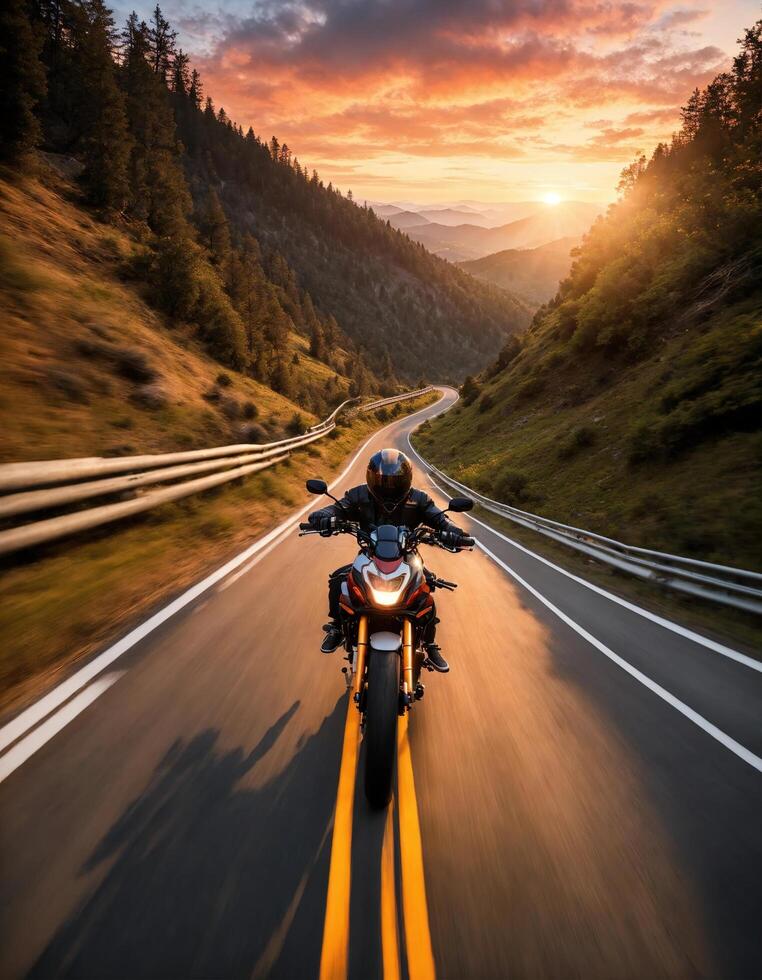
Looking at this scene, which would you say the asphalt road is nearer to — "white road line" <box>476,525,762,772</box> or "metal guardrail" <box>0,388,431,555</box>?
"white road line" <box>476,525,762,772</box>

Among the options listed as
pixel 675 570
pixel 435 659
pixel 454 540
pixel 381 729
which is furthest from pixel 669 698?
pixel 675 570

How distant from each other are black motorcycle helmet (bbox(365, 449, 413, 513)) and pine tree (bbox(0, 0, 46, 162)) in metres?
27.2

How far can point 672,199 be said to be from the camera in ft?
129

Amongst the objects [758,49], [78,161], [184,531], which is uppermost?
[758,49]

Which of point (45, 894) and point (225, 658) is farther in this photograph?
point (225, 658)

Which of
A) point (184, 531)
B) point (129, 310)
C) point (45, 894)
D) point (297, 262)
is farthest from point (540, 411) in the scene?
point (297, 262)

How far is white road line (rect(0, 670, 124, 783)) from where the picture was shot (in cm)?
289

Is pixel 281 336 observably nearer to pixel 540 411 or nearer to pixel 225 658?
pixel 540 411

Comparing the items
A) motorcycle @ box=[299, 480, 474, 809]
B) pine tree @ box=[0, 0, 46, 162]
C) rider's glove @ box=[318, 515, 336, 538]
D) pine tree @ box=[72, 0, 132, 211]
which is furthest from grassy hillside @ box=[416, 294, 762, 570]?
pine tree @ box=[72, 0, 132, 211]

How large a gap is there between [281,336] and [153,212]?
540 inches

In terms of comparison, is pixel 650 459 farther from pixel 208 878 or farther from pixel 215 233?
pixel 215 233

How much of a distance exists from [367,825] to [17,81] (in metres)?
32.2

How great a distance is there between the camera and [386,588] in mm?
3314

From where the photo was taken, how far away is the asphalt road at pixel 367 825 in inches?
80.2
